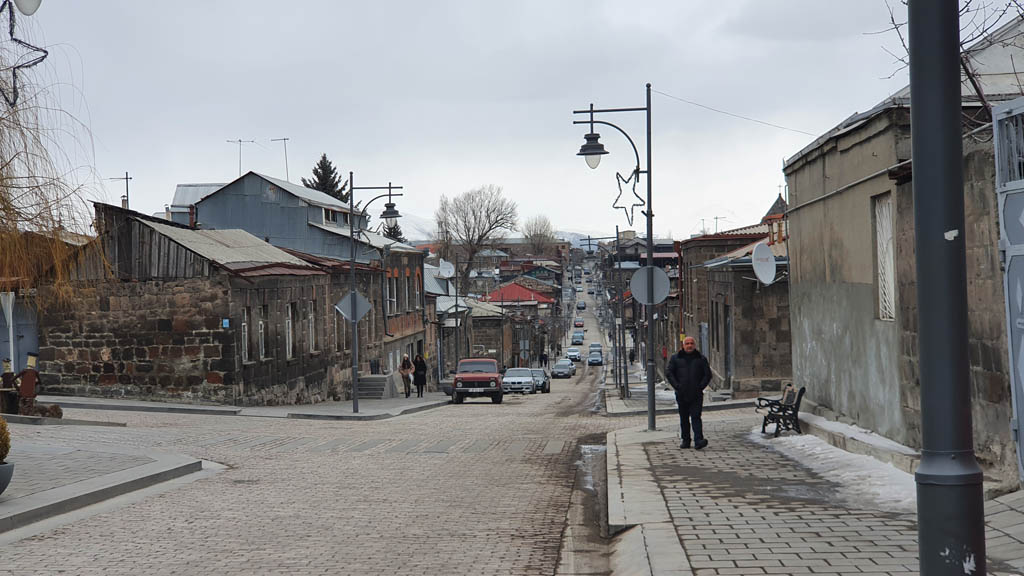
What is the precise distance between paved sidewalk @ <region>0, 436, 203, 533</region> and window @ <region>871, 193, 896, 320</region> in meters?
9.33

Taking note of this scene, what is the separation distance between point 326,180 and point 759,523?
88824 millimetres

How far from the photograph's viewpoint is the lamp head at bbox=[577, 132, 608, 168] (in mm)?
20859

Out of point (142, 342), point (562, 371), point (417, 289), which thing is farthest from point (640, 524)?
point (562, 371)

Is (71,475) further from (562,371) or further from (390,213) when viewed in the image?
(562,371)

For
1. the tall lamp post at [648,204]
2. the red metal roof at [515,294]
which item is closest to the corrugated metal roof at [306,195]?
the tall lamp post at [648,204]

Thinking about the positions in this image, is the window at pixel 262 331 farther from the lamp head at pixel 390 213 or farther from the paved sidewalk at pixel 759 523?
the paved sidewalk at pixel 759 523

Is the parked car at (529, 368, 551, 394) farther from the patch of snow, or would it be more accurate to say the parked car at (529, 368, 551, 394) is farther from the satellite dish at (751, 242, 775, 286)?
the patch of snow

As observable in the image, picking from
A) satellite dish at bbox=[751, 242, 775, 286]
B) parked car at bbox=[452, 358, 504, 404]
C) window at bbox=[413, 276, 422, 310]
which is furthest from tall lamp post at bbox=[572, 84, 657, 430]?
window at bbox=[413, 276, 422, 310]

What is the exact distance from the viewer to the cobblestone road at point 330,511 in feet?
26.7

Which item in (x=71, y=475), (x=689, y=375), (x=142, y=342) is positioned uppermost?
(x=142, y=342)

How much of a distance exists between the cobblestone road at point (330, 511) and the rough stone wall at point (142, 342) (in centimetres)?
786

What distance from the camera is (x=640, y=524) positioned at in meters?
8.95

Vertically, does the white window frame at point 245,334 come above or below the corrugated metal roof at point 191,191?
below

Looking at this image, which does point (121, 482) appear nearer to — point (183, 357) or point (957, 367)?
point (957, 367)
